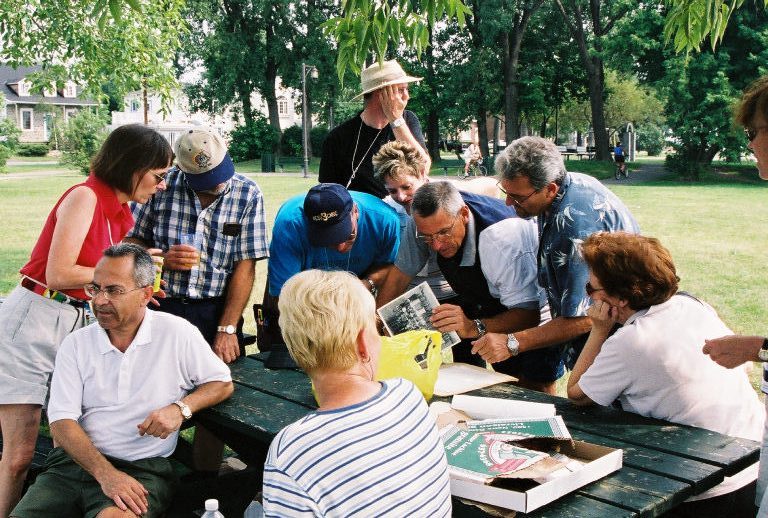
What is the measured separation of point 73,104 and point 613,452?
7980 cm

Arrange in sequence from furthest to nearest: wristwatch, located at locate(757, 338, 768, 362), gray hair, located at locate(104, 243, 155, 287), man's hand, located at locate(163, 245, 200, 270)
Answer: man's hand, located at locate(163, 245, 200, 270), gray hair, located at locate(104, 243, 155, 287), wristwatch, located at locate(757, 338, 768, 362)

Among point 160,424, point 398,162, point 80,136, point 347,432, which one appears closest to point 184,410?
point 160,424

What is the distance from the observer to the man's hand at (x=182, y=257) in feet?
12.0

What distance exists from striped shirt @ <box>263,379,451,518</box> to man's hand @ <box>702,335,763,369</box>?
46.2 inches

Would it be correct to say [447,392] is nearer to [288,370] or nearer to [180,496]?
[288,370]

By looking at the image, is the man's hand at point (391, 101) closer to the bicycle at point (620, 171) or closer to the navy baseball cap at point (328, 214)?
the navy baseball cap at point (328, 214)

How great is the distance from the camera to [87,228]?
320 centimetres

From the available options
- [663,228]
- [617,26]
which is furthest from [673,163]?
[663,228]

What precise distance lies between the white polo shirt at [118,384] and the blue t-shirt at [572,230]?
157 cm

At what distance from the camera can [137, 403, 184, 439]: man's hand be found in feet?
9.39

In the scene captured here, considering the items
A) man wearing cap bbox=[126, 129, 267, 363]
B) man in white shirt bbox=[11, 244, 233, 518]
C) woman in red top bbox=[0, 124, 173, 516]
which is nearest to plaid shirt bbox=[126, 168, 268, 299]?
man wearing cap bbox=[126, 129, 267, 363]

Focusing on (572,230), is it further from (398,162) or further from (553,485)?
(553,485)

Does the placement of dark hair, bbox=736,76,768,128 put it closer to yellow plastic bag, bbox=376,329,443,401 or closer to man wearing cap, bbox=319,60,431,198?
yellow plastic bag, bbox=376,329,443,401

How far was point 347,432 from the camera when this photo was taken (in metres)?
1.75
